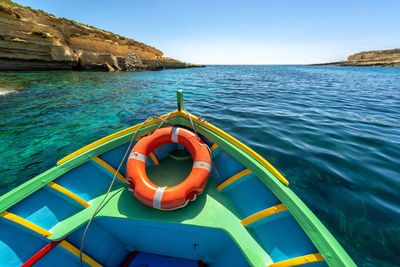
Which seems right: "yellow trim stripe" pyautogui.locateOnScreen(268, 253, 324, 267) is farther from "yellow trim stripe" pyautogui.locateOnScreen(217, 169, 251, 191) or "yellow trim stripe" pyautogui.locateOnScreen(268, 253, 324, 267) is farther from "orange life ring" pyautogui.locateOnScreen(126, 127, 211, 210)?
"orange life ring" pyautogui.locateOnScreen(126, 127, 211, 210)

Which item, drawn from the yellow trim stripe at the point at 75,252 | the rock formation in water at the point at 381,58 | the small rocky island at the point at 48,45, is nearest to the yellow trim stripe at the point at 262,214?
the yellow trim stripe at the point at 75,252

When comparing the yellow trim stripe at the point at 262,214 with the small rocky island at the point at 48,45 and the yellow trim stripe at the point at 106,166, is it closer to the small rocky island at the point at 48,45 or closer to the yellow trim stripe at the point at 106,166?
the yellow trim stripe at the point at 106,166

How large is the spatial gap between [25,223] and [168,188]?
1366 millimetres

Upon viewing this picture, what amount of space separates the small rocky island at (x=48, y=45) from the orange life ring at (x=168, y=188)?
2669 centimetres

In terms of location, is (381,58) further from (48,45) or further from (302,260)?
(48,45)

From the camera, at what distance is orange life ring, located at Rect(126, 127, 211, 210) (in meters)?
1.68

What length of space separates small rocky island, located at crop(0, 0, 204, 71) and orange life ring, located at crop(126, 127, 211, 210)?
1051 inches

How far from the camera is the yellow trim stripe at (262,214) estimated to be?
1553 mm

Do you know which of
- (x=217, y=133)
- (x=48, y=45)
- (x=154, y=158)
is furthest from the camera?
(x=48, y=45)

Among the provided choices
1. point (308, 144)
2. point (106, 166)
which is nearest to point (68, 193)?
point (106, 166)

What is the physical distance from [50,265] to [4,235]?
0.51m

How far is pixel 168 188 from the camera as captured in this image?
1793mm

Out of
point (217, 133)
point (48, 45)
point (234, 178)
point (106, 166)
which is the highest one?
point (48, 45)

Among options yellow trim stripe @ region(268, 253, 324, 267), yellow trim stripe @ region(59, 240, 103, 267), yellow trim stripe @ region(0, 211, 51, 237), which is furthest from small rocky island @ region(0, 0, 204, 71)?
yellow trim stripe @ region(268, 253, 324, 267)
